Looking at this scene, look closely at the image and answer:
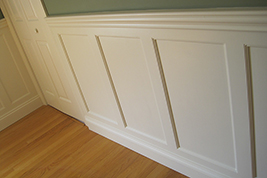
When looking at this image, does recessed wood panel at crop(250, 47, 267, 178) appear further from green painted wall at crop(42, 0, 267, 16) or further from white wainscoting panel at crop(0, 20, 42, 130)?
white wainscoting panel at crop(0, 20, 42, 130)

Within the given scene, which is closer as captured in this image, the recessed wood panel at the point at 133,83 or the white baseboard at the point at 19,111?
the recessed wood panel at the point at 133,83

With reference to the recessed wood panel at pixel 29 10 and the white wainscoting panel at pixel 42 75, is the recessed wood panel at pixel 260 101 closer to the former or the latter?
the recessed wood panel at pixel 29 10

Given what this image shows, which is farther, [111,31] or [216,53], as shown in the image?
[111,31]

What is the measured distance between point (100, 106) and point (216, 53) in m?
1.17

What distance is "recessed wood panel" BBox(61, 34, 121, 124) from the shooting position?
1.76 metres

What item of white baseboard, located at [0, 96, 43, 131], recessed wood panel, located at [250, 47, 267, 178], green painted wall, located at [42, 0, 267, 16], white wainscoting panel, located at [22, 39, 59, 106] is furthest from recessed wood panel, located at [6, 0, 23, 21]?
recessed wood panel, located at [250, 47, 267, 178]

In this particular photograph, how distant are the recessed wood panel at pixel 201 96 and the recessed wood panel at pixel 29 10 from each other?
1254mm

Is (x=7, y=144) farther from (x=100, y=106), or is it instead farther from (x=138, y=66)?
(x=138, y=66)

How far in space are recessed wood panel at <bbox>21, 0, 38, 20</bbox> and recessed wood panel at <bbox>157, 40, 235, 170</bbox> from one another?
4.11 feet

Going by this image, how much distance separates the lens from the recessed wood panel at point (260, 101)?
950 millimetres

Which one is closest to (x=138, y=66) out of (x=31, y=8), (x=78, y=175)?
(x=78, y=175)

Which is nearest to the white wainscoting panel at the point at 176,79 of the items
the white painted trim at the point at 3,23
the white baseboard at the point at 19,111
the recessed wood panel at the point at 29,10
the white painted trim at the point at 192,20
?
the white painted trim at the point at 192,20

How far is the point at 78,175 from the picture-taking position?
1859mm

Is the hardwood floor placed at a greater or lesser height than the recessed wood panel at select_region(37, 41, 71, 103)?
lesser
